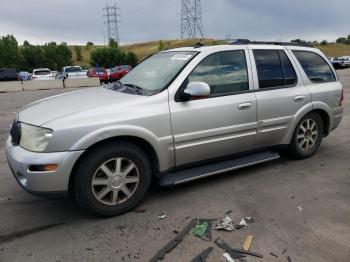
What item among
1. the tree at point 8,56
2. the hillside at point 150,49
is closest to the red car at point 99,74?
the tree at point 8,56

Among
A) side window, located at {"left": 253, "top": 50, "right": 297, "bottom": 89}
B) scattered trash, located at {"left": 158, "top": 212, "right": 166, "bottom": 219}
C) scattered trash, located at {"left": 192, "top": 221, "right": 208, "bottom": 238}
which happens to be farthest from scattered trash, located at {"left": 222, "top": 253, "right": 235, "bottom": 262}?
side window, located at {"left": 253, "top": 50, "right": 297, "bottom": 89}

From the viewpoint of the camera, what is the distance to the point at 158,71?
468 centimetres

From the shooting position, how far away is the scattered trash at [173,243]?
10.5 feet

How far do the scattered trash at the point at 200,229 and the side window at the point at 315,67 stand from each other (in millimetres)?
2935

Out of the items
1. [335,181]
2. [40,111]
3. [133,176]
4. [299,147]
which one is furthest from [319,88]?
[40,111]

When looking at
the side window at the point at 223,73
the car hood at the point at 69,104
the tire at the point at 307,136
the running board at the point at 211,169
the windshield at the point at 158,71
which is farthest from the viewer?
the tire at the point at 307,136

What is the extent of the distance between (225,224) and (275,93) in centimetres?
210

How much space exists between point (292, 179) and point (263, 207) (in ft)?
3.29

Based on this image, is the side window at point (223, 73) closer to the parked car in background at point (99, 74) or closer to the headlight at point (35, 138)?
the headlight at point (35, 138)

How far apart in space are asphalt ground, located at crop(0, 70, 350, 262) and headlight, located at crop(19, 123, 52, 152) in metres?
0.79

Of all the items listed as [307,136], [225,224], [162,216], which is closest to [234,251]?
[225,224]

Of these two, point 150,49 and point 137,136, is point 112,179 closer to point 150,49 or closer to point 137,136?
point 137,136

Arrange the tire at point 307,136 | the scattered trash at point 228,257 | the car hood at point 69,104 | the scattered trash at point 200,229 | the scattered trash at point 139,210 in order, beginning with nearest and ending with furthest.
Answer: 1. the scattered trash at point 228,257
2. the scattered trash at point 200,229
3. the car hood at point 69,104
4. the scattered trash at point 139,210
5. the tire at point 307,136

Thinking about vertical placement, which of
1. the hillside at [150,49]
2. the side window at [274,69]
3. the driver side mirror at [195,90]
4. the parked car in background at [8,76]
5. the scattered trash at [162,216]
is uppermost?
the hillside at [150,49]
